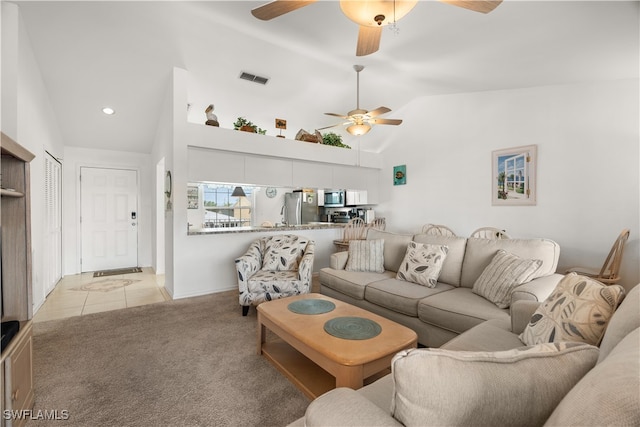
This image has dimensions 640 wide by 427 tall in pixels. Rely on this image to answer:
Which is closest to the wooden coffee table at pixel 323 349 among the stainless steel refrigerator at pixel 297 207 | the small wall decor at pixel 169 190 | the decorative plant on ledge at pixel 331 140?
the small wall decor at pixel 169 190

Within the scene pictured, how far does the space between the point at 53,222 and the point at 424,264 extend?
517cm

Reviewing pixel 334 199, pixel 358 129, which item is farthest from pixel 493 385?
pixel 334 199

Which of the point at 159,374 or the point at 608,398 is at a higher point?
the point at 608,398

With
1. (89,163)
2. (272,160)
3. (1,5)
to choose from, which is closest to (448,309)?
(272,160)

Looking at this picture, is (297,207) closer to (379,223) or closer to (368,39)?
(379,223)

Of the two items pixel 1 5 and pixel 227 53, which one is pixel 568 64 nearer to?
pixel 227 53

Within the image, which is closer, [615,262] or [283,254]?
[615,262]

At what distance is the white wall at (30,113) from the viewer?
2572 millimetres

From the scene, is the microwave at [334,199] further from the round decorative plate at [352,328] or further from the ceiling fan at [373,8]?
the ceiling fan at [373,8]

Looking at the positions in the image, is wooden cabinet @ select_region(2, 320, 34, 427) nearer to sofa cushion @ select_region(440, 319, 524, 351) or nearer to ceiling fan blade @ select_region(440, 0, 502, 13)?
sofa cushion @ select_region(440, 319, 524, 351)

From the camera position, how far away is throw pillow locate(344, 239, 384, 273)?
3.32m

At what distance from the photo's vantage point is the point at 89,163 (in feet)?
17.4

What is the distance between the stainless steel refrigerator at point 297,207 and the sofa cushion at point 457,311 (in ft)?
13.3

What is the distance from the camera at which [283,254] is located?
3.67 meters
